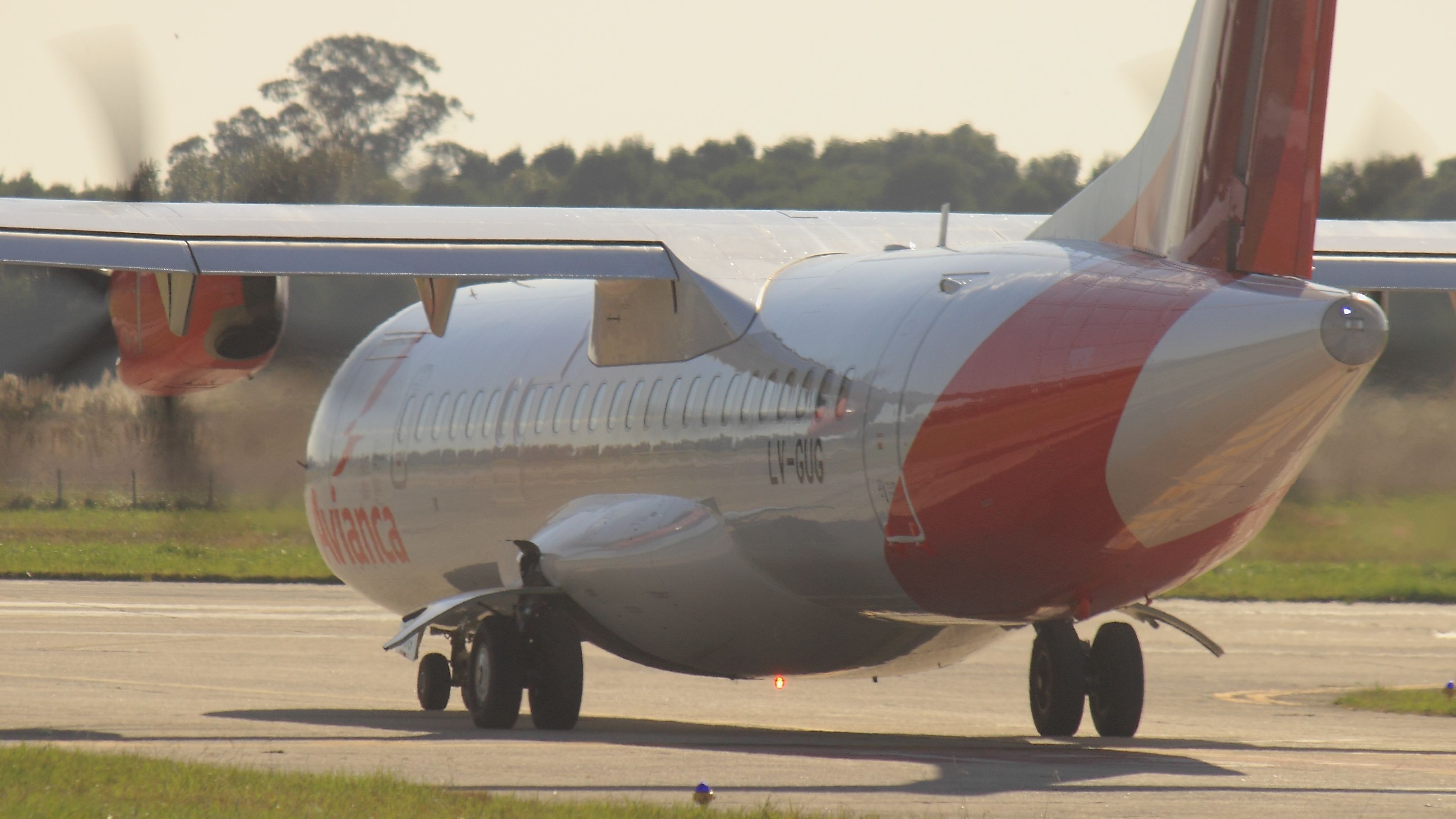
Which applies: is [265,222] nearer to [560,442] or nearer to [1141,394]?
[560,442]

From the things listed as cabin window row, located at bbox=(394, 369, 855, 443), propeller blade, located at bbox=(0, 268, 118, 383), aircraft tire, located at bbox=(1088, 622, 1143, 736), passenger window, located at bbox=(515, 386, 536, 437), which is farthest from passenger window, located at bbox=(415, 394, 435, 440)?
aircraft tire, located at bbox=(1088, 622, 1143, 736)

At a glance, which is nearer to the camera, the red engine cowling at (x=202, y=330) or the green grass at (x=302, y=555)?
the red engine cowling at (x=202, y=330)

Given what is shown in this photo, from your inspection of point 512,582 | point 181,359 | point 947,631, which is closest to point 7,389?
point 181,359

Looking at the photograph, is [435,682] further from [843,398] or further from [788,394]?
[843,398]

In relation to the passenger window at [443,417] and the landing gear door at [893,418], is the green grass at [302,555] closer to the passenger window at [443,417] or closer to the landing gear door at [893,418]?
the passenger window at [443,417]

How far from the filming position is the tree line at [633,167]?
2770 centimetres

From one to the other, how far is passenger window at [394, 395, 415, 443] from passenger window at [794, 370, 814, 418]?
23.3ft

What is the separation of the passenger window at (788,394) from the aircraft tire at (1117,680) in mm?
3162

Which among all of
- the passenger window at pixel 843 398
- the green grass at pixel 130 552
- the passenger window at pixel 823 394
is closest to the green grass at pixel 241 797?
the passenger window at pixel 843 398

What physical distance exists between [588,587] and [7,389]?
5.57 m

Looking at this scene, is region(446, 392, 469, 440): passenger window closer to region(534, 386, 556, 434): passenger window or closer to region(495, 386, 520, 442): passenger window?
region(495, 386, 520, 442): passenger window

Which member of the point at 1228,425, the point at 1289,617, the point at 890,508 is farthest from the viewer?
the point at 1289,617

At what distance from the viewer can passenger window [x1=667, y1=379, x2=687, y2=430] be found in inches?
675

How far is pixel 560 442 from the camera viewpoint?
18734 millimetres
